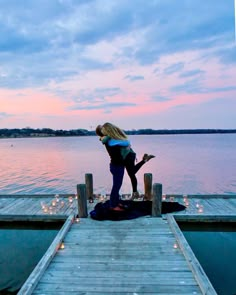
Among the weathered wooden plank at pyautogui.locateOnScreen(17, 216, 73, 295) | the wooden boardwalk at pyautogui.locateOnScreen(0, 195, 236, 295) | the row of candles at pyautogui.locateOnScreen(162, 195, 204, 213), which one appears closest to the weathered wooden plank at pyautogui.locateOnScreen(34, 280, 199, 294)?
the wooden boardwalk at pyautogui.locateOnScreen(0, 195, 236, 295)

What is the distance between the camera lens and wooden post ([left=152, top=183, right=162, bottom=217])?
6.21 metres

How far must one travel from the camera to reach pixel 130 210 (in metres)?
6.73

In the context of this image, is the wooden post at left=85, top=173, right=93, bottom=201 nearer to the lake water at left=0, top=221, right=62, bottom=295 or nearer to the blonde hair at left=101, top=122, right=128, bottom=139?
the lake water at left=0, top=221, right=62, bottom=295

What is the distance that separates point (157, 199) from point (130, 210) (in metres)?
0.90

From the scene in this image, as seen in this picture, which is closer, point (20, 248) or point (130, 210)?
point (130, 210)

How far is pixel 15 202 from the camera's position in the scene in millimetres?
8680

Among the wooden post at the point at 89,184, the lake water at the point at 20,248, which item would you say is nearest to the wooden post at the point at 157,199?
the wooden post at the point at 89,184

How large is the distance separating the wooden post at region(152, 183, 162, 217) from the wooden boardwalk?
20 cm

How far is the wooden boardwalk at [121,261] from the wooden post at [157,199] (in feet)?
0.64

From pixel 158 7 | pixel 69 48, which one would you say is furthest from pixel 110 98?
pixel 158 7

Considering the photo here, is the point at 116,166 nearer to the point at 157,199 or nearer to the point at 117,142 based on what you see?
the point at 117,142

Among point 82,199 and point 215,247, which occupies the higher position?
point 82,199

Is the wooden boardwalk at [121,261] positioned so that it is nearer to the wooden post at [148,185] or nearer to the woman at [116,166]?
the woman at [116,166]

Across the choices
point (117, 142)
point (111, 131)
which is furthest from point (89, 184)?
point (111, 131)
